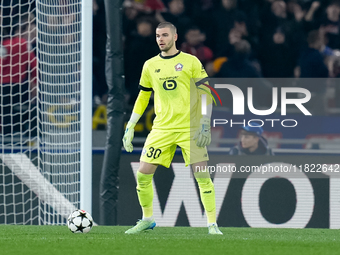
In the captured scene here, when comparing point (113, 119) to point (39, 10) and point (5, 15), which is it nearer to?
point (39, 10)

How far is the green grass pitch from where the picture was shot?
4.66 m

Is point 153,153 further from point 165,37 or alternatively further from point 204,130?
point 165,37

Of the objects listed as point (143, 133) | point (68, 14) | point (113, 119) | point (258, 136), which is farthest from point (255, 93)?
point (68, 14)

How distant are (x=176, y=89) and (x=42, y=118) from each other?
211 centimetres

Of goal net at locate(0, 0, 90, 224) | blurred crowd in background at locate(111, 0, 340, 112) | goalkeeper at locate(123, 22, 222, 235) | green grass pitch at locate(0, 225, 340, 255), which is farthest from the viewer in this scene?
blurred crowd in background at locate(111, 0, 340, 112)

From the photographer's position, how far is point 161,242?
16.7 ft

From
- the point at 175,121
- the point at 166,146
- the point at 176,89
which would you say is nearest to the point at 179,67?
the point at 176,89

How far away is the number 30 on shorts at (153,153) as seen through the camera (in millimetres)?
5898

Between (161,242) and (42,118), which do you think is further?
(42,118)

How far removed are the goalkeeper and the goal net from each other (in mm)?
1354

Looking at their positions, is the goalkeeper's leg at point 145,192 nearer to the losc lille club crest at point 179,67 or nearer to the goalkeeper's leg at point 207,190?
the goalkeeper's leg at point 207,190

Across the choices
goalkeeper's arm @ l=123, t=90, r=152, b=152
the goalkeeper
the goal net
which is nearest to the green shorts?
the goalkeeper

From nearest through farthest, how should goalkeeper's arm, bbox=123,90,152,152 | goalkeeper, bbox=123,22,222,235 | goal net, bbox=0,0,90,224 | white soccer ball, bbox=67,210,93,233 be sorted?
1. white soccer ball, bbox=67,210,93,233
2. goalkeeper, bbox=123,22,222,235
3. goalkeeper's arm, bbox=123,90,152,152
4. goal net, bbox=0,0,90,224

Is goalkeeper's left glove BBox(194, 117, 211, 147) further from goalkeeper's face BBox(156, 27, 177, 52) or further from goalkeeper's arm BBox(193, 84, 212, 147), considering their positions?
goalkeeper's face BBox(156, 27, 177, 52)
